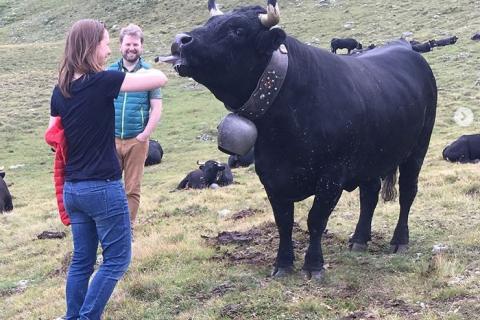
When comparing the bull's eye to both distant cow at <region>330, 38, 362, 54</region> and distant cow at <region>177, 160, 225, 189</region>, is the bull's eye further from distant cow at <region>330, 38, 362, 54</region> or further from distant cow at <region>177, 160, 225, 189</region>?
distant cow at <region>330, 38, 362, 54</region>

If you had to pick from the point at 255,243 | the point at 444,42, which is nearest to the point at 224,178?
the point at 255,243

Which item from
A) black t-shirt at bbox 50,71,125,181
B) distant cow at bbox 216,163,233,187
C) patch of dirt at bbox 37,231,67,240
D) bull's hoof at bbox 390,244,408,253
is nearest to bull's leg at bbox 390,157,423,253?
bull's hoof at bbox 390,244,408,253

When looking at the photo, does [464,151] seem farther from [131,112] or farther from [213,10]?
[213,10]

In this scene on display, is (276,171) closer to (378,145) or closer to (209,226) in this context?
(378,145)

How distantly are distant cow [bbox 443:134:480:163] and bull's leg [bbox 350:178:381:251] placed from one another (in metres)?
7.98

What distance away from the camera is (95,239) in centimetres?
558

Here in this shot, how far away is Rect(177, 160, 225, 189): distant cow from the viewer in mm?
16030

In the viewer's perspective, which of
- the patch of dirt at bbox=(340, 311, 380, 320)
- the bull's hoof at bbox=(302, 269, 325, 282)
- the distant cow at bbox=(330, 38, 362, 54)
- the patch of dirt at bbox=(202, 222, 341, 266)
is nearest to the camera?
the patch of dirt at bbox=(340, 311, 380, 320)

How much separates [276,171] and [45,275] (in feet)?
12.5

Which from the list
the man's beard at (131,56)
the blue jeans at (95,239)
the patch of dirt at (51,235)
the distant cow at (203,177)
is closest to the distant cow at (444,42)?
the distant cow at (203,177)

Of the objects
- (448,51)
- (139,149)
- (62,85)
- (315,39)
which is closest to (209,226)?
(139,149)

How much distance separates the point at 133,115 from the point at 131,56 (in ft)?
2.39

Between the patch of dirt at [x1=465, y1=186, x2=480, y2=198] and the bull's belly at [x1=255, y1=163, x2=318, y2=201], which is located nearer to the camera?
the bull's belly at [x1=255, y1=163, x2=318, y2=201]

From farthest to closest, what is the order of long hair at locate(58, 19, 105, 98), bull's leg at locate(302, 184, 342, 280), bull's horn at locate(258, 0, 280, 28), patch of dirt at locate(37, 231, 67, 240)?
patch of dirt at locate(37, 231, 67, 240)
bull's leg at locate(302, 184, 342, 280)
bull's horn at locate(258, 0, 280, 28)
long hair at locate(58, 19, 105, 98)
